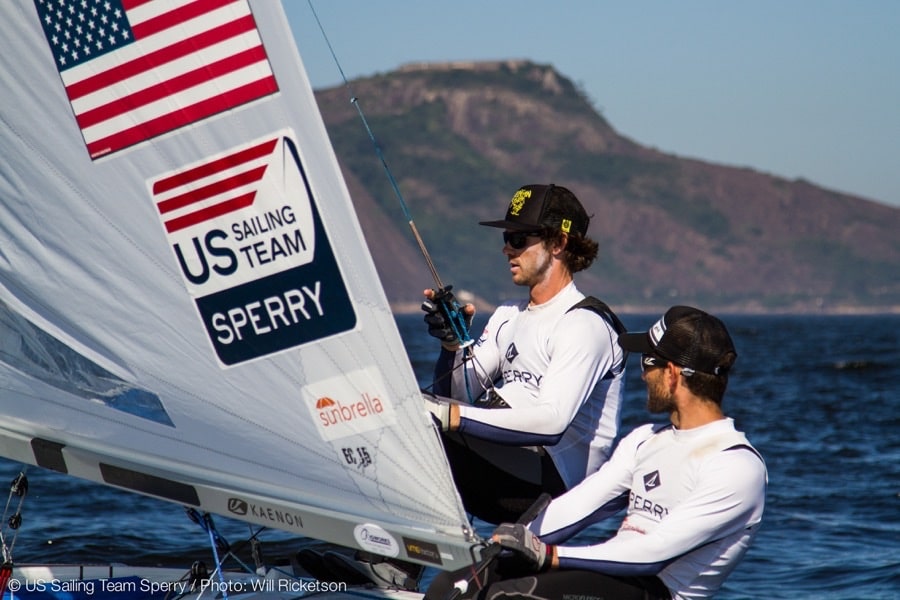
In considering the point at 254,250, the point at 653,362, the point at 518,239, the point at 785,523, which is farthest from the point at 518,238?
the point at 785,523

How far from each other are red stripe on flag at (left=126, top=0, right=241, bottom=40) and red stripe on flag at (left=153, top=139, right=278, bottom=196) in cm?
40

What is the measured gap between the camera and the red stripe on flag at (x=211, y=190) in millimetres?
3672

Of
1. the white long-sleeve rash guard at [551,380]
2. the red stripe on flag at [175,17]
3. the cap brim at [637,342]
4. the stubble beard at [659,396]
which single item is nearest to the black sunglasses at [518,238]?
the white long-sleeve rash guard at [551,380]

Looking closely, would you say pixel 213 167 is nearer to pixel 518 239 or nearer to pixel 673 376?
pixel 518 239

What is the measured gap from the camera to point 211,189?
3.74 meters

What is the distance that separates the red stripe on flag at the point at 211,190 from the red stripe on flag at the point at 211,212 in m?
0.03

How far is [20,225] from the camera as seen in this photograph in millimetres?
3986

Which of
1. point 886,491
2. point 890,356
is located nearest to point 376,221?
point 890,356

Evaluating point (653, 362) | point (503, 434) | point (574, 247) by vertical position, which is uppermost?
point (574, 247)

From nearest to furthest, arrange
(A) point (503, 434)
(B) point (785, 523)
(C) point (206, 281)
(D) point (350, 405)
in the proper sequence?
1. (D) point (350, 405)
2. (C) point (206, 281)
3. (A) point (503, 434)
4. (B) point (785, 523)

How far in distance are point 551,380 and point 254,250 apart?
112 cm

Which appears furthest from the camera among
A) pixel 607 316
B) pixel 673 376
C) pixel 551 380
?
pixel 607 316

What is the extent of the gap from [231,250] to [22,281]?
749 millimetres

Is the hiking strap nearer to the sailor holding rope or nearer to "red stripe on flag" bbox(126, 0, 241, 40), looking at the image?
the sailor holding rope
